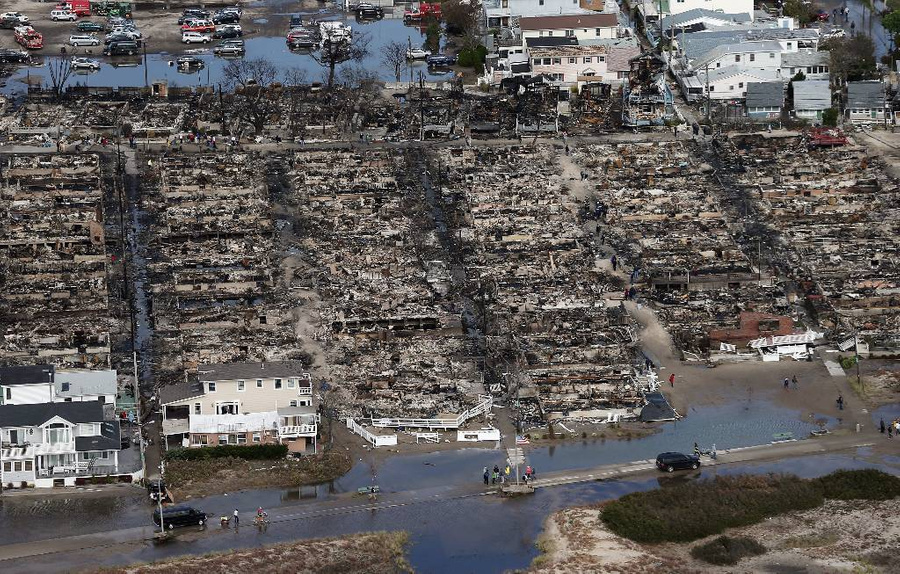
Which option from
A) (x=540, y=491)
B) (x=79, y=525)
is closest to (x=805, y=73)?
(x=540, y=491)

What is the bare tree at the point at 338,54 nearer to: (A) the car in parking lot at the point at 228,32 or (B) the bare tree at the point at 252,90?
(B) the bare tree at the point at 252,90

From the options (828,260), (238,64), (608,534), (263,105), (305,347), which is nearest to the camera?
(608,534)

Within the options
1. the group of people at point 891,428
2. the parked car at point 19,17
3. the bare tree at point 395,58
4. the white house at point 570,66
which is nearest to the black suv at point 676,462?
the group of people at point 891,428

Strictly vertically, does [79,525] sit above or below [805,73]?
below

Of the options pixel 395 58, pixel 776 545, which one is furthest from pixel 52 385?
pixel 395 58

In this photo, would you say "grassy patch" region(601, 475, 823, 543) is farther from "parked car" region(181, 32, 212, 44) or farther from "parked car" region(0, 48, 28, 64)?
"parked car" region(181, 32, 212, 44)

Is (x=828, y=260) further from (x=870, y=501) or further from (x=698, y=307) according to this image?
(x=870, y=501)
